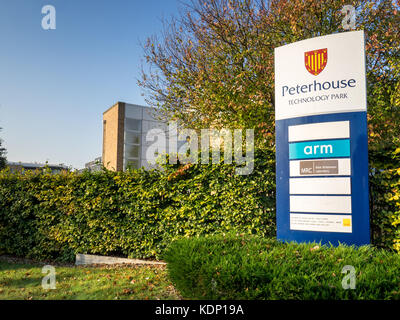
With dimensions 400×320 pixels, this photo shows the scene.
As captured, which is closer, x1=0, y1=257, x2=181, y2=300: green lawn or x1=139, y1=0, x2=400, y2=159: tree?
x1=0, y1=257, x2=181, y2=300: green lawn

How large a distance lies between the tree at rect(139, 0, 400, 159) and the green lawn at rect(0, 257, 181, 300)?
4.31 metres

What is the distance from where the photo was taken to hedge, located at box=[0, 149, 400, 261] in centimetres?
507

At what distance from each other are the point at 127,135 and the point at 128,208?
1659 cm

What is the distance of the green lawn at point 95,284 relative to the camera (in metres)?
4.21

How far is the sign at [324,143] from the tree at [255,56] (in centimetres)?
275

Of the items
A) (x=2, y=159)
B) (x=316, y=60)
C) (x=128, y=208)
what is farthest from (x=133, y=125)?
(x=316, y=60)

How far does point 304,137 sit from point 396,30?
201 inches

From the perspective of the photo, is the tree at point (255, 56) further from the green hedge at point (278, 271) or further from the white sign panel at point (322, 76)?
the green hedge at point (278, 271)
